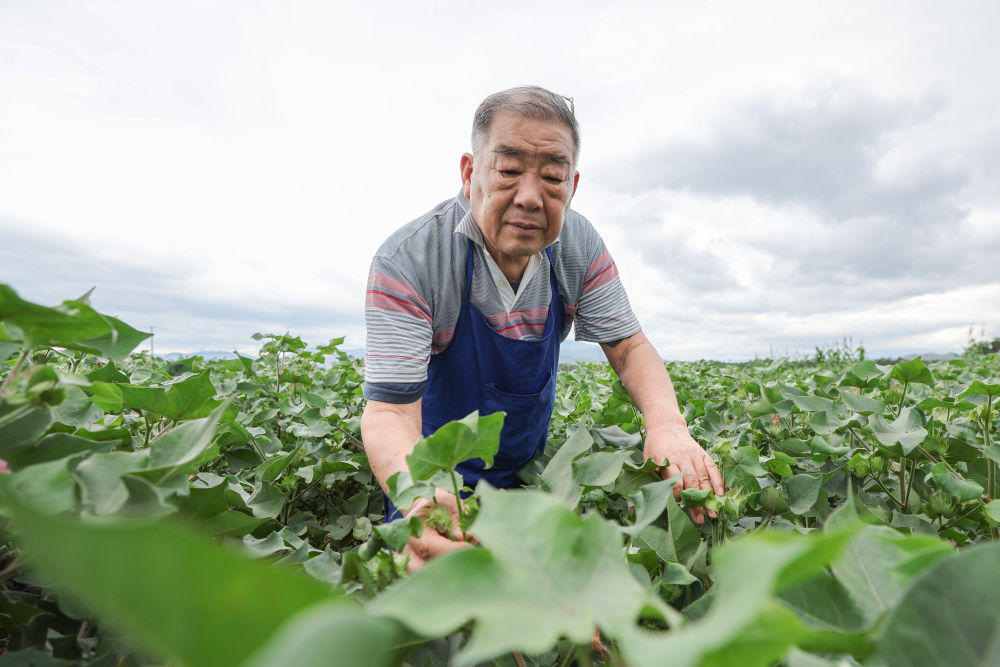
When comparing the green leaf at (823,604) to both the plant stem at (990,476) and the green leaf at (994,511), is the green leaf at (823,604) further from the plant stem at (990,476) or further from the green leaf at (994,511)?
the plant stem at (990,476)

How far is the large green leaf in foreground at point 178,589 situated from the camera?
26cm

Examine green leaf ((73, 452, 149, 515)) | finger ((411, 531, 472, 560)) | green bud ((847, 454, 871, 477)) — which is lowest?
finger ((411, 531, 472, 560))

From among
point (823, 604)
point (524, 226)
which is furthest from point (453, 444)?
point (524, 226)

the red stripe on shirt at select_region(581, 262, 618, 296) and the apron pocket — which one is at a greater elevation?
the red stripe on shirt at select_region(581, 262, 618, 296)

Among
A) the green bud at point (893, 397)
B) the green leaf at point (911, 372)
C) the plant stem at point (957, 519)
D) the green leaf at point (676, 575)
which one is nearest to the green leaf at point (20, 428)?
the green leaf at point (676, 575)

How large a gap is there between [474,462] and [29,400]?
2116mm

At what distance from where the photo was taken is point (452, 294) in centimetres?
230

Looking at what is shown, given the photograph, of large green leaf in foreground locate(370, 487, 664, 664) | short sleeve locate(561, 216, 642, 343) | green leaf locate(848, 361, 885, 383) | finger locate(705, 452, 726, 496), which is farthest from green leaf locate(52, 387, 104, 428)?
green leaf locate(848, 361, 885, 383)

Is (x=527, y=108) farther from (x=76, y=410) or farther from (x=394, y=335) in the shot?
(x=76, y=410)

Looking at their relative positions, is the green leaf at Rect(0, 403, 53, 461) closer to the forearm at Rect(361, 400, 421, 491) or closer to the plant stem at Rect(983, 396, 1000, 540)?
the forearm at Rect(361, 400, 421, 491)

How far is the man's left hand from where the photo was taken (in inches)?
57.8

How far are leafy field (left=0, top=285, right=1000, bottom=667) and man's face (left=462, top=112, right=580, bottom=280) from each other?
1080 mm

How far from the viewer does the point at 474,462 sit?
8.71 feet

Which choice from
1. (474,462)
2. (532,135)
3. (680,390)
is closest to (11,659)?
(532,135)
